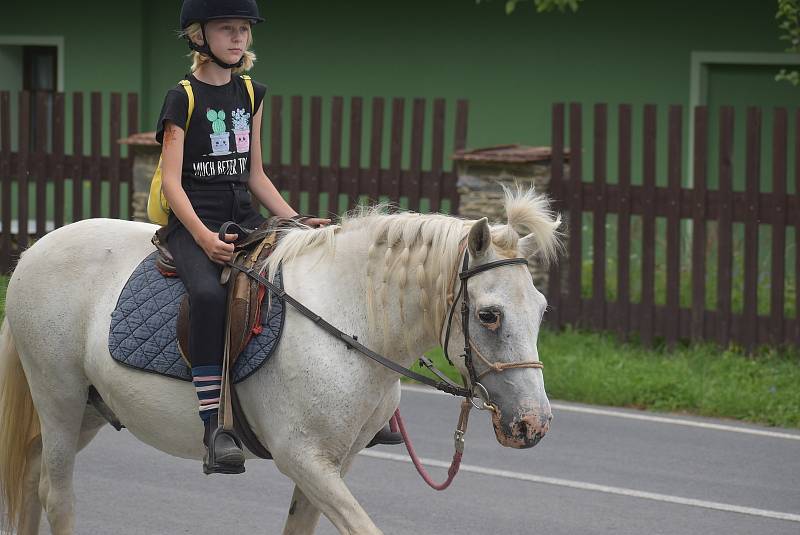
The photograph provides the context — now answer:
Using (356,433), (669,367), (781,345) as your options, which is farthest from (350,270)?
(781,345)

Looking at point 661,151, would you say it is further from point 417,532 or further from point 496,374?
point 496,374

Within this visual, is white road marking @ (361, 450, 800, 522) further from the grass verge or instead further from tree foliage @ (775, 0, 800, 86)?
tree foliage @ (775, 0, 800, 86)

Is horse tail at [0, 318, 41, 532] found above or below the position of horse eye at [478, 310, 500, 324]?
below

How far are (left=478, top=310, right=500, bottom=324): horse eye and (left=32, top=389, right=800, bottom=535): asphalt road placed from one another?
2616 millimetres

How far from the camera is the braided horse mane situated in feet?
14.9

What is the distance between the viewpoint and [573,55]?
15.9 meters

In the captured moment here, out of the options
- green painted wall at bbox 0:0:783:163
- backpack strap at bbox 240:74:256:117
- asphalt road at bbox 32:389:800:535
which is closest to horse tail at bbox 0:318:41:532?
asphalt road at bbox 32:389:800:535

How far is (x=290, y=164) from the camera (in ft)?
44.8

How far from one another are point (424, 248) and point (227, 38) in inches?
46.7

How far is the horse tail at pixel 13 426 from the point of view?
573 cm

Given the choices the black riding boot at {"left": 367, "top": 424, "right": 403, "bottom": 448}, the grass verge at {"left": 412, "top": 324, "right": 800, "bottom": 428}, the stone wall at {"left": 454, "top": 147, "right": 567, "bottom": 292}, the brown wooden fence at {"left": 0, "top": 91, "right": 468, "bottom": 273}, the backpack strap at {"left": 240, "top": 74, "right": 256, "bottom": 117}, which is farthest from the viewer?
the brown wooden fence at {"left": 0, "top": 91, "right": 468, "bottom": 273}

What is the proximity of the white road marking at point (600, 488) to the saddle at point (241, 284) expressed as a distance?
330 centimetres

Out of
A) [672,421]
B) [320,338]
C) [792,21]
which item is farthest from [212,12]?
[792,21]

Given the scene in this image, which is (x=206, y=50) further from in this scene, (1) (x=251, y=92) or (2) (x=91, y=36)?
(2) (x=91, y=36)
